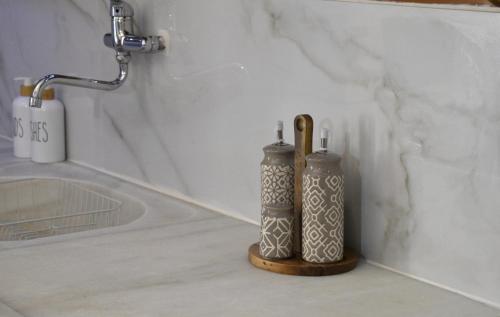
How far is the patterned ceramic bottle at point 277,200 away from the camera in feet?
4.83

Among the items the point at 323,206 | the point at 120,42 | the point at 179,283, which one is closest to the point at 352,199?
the point at 323,206

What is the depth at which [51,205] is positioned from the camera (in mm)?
2109

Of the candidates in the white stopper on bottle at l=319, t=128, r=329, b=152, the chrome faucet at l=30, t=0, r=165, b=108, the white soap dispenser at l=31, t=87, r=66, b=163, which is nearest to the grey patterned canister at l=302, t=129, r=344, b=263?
the white stopper on bottle at l=319, t=128, r=329, b=152

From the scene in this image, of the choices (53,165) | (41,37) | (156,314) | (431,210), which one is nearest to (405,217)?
(431,210)

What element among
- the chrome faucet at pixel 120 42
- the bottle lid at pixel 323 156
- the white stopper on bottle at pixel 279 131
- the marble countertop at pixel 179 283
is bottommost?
the marble countertop at pixel 179 283

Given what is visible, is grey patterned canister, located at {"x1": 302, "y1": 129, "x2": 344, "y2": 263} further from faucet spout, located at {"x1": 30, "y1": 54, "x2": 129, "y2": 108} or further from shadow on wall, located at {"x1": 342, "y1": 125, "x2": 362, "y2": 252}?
faucet spout, located at {"x1": 30, "y1": 54, "x2": 129, "y2": 108}

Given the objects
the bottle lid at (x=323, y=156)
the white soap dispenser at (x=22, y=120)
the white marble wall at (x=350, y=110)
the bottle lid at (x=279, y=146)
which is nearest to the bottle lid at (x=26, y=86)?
the white soap dispenser at (x=22, y=120)

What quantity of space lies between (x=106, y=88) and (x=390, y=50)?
746mm

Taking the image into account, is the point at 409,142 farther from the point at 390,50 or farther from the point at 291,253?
the point at 291,253

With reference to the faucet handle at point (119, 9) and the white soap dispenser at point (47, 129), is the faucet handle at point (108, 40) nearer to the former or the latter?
the faucet handle at point (119, 9)

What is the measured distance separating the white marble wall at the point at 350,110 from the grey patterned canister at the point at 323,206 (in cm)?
7

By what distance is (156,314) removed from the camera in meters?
1.28

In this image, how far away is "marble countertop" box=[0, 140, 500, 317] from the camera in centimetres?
130

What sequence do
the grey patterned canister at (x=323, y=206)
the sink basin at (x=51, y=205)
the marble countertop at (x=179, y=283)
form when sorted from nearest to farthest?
the marble countertop at (x=179, y=283), the grey patterned canister at (x=323, y=206), the sink basin at (x=51, y=205)
